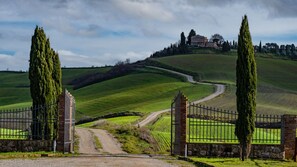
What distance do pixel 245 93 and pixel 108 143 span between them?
10.3 meters

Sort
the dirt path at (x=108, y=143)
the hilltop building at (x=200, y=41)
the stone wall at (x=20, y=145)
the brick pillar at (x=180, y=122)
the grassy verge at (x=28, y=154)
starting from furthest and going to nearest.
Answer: the hilltop building at (x=200, y=41)
the dirt path at (x=108, y=143)
the stone wall at (x=20, y=145)
the brick pillar at (x=180, y=122)
the grassy verge at (x=28, y=154)

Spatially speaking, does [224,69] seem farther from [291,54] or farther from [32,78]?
[32,78]

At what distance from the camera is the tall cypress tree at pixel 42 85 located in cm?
3062

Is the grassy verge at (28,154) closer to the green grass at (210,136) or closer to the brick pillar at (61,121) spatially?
the brick pillar at (61,121)

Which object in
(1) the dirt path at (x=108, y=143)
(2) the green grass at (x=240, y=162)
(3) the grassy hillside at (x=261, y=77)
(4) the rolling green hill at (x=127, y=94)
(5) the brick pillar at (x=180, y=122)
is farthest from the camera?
(4) the rolling green hill at (x=127, y=94)

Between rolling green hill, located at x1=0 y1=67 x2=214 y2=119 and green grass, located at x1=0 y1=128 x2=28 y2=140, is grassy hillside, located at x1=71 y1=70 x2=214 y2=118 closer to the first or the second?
rolling green hill, located at x1=0 y1=67 x2=214 y2=119

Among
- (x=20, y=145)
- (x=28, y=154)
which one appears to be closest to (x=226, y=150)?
(x=28, y=154)

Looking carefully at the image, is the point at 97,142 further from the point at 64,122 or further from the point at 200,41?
the point at 200,41

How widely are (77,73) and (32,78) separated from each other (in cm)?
11425

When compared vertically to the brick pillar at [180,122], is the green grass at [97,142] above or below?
below

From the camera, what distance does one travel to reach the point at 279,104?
217 ft

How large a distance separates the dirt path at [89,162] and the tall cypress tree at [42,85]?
4110 millimetres

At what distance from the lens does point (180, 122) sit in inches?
1145

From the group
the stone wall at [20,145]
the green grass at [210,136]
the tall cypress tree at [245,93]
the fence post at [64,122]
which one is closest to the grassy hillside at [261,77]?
the green grass at [210,136]
